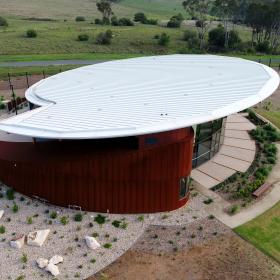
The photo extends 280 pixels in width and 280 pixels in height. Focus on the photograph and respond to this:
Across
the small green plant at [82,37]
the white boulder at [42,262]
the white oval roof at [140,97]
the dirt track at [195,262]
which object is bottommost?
the dirt track at [195,262]

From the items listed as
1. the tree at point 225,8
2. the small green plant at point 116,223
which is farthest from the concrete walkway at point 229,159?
the tree at point 225,8

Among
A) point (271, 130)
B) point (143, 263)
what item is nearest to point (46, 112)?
point (143, 263)

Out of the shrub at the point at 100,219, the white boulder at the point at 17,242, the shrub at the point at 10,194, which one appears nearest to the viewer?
the white boulder at the point at 17,242

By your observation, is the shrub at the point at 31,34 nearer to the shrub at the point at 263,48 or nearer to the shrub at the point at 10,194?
the shrub at the point at 263,48

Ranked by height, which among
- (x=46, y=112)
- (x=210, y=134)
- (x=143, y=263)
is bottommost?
(x=143, y=263)

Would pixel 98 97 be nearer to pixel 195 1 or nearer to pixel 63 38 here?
pixel 63 38

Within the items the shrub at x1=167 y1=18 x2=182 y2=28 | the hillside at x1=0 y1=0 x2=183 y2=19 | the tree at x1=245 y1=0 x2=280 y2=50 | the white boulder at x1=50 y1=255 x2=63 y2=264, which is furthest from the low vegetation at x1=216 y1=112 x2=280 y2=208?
the hillside at x1=0 y1=0 x2=183 y2=19

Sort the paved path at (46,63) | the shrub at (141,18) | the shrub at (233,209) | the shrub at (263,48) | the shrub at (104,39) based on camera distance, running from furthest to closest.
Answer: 1. the shrub at (141,18)
2. the shrub at (263,48)
3. the shrub at (104,39)
4. the paved path at (46,63)
5. the shrub at (233,209)
